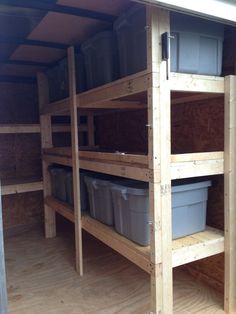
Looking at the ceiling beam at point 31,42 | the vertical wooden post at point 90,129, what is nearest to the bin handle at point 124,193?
the ceiling beam at point 31,42

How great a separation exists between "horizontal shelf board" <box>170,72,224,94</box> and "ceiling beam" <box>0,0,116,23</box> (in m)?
0.72

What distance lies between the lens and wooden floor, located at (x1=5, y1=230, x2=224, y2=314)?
81.8 inches

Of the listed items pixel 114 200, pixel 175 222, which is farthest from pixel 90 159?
pixel 175 222

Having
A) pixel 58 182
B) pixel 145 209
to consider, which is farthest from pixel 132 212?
pixel 58 182

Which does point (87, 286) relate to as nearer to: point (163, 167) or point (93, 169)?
point (93, 169)

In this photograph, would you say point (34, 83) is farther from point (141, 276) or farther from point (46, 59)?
point (141, 276)

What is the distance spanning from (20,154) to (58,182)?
0.96 m

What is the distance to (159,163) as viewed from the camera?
1558 mm

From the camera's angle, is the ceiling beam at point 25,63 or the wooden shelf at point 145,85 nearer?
the wooden shelf at point 145,85

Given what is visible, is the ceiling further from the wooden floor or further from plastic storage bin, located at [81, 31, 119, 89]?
the wooden floor

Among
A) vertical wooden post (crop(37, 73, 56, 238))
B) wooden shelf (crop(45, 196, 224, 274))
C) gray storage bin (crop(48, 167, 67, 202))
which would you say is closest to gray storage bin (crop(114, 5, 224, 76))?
wooden shelf (crop(45, 196, 224, 274))

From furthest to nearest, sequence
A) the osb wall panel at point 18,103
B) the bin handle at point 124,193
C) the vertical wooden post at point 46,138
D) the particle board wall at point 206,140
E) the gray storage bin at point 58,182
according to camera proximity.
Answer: the osb wall panel at point 18,103, the vertical wooden post at point 46,138, the gray storage bin at point 58,182, the particle board wall at point 206,140, the bin handle at point 124,193

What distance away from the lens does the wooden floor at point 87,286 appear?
2.08m

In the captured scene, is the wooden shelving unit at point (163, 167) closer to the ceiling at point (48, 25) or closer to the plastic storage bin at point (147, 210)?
the plastic storage bin at point (147, 210)
